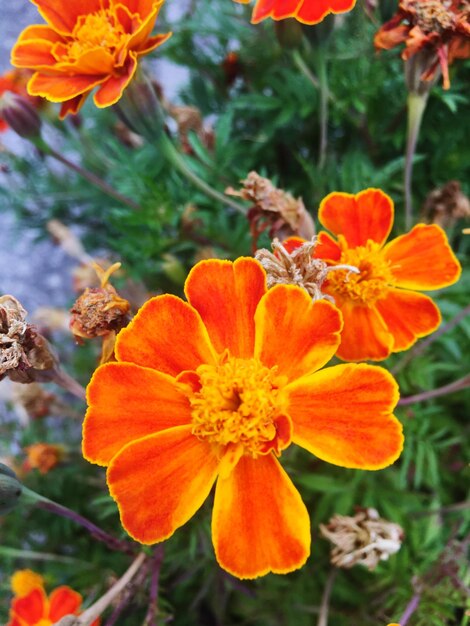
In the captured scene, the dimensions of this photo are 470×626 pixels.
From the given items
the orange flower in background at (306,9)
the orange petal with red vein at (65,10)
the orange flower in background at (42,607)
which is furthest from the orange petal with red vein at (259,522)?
the orange petal with red vein at (65,10)

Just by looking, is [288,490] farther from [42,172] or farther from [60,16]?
[42,172]

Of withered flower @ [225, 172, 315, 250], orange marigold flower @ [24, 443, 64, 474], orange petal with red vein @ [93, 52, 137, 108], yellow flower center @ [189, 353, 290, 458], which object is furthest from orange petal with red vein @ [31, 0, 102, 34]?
orange marigold flower @ [24, 443, 64, 474]

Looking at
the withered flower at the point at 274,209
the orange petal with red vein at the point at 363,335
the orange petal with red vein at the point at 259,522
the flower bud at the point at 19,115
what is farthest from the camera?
the flower bud at the point at 19,115

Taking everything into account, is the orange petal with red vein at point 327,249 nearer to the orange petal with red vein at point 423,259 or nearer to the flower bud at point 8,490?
the orange petal with red vein at point 423,259

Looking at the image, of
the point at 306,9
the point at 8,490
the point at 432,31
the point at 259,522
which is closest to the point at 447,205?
the point at 432,31

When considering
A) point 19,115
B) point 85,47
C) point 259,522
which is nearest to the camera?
point 259,522

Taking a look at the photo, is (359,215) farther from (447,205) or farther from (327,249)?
(447,205)

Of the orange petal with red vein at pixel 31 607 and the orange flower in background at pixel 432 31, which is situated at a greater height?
the orange flower in background at pixel 432 31
